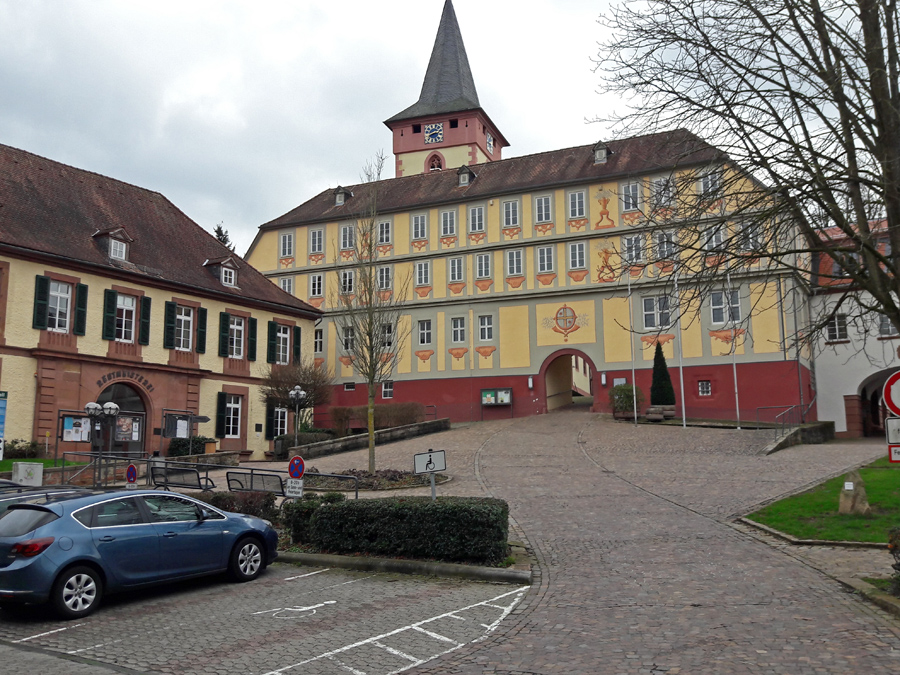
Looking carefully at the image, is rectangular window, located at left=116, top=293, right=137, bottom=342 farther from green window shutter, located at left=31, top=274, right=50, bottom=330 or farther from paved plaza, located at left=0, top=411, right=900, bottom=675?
paved plaza, located at left=0, top=411, right=900, bottom=675

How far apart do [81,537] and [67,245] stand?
74.8ft

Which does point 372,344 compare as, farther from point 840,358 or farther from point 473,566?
point 840,358

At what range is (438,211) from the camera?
45.9 m

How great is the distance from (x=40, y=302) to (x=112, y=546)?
20.9m

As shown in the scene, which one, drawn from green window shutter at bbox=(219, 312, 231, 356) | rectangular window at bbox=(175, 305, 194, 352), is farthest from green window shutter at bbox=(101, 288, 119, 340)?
green window shutter at bbox=(219, 312, 231, 356)

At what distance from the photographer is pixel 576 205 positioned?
42.8 metres

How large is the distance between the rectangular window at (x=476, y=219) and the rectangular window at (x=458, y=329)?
485 cm

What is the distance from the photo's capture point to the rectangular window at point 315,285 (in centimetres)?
4753

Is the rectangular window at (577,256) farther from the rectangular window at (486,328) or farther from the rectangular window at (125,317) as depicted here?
the rectangular window at (125,317)

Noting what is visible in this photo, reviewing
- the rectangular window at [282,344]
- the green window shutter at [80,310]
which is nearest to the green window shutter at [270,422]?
the rectangular window at [282,344]

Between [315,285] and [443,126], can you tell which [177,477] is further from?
[443,126]

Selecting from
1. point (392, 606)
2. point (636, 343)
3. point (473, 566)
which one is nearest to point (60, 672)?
point (392, 606)

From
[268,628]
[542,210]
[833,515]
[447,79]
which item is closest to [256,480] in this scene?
[268,628]

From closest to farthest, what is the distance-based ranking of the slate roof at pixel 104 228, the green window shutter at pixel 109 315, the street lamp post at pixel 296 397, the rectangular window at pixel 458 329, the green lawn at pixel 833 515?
the green lawn at pixel 833 515 → the slate roof at pixel 104 228 → the green window shutter at pixel 109 315 → the street lamp post at pixel 296 397 → the rectangular window at pixel 458 329
